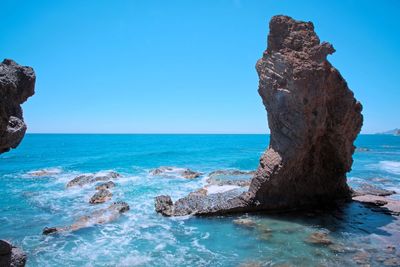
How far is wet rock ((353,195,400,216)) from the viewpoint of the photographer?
1699 centimetres

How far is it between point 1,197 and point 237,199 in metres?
18.2

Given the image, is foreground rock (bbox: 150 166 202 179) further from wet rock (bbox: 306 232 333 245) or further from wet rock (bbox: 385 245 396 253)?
wet rock (bbox: 385 245 396 253)

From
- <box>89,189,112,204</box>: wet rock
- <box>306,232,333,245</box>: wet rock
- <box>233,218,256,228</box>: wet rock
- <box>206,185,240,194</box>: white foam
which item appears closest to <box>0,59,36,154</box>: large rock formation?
<box>233,218,256,228</box>: wet rock

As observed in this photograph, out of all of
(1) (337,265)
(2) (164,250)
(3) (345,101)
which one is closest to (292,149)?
(3) (345,101)

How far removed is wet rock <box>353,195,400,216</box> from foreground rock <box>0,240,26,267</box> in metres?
17.3

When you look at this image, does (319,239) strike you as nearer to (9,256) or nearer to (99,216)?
(9,256)

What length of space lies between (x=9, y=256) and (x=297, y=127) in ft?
44.3

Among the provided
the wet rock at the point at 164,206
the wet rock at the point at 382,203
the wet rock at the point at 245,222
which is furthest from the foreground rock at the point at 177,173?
the wet rock at the point at 382,203

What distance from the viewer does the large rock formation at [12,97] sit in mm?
6359

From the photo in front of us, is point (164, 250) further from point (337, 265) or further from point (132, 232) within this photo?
point (337, 265)

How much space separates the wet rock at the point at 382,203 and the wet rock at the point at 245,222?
7.85 metres

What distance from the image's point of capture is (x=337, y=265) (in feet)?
34.3

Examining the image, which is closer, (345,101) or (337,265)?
(337,265)

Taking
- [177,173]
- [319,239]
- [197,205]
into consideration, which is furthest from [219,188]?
[319,239]
